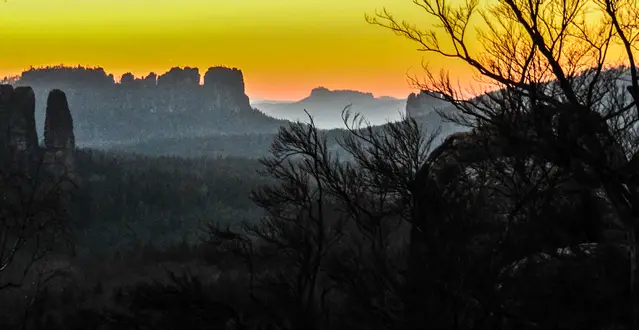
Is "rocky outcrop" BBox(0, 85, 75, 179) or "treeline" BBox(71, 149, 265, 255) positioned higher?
"rocky outcrop" BBox(0, 85, 75, 179)

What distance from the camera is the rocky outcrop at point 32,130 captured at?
7325 cm

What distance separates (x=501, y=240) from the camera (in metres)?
14.4

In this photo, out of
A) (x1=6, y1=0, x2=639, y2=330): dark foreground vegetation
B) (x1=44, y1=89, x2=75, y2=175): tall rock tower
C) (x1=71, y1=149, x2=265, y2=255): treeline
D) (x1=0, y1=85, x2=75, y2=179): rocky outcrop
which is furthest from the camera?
(x1=44, y1=89, x2=75, y2=175): tall rock tower

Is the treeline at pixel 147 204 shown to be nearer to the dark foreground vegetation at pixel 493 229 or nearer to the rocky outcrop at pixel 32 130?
the rocky outcrop at pixel 32 130

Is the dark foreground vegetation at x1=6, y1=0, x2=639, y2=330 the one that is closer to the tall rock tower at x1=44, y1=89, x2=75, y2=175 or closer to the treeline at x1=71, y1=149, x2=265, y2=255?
the treeline at x1=71, y1=149, x2=265, y2=255

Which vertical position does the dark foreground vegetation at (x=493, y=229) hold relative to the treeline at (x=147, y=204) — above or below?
above

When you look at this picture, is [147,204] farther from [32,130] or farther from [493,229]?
[493,229]

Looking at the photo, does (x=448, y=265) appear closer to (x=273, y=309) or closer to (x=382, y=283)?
(x=382, y=283)

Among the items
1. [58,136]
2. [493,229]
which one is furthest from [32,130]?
[493,229]

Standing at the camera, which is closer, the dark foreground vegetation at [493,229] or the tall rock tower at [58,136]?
the dark foreground vegetation at [493,229]

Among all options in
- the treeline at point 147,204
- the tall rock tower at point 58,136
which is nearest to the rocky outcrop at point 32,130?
the tall rock tower at point 58,136

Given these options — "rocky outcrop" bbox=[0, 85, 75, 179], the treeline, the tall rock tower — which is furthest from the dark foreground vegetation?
the tall rock tower

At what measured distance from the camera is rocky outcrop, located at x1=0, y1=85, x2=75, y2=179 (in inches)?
2884

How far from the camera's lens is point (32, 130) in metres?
76.1
